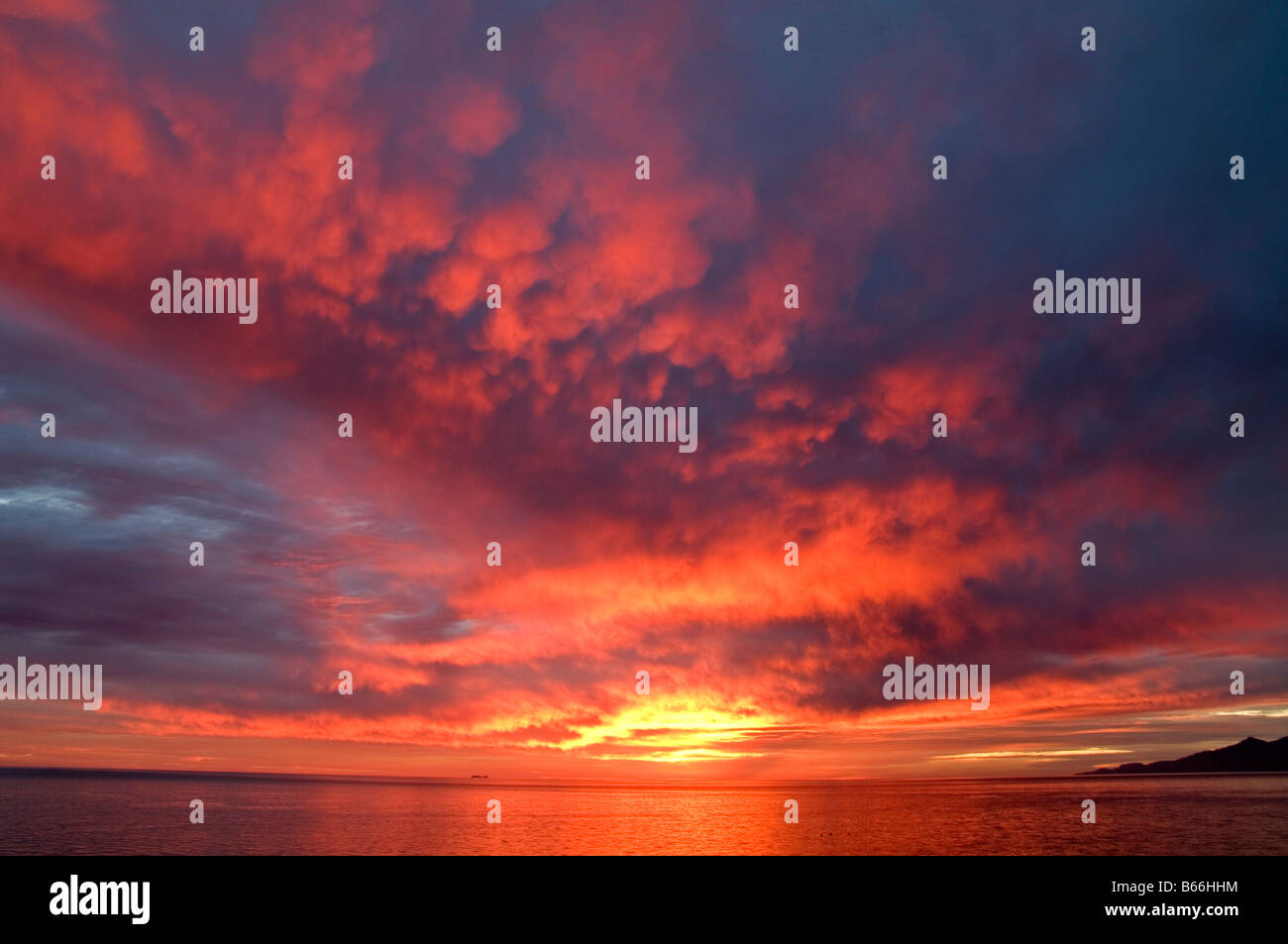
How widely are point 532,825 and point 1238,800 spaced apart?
9911 cm

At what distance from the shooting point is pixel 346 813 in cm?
8494

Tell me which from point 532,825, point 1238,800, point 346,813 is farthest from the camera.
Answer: point 1238,800
